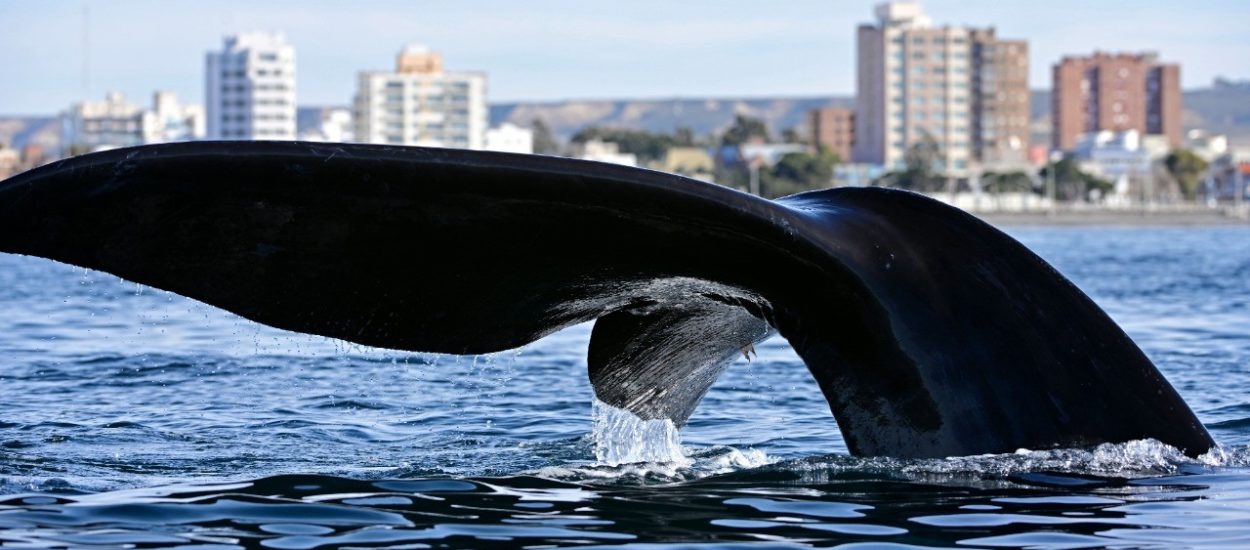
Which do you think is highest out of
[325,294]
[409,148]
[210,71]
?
[210,71]

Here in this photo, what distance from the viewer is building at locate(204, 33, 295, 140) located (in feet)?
646

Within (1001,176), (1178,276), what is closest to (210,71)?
(1001,176)

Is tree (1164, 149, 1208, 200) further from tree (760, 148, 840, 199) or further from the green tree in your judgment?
tree (760, 148, 840, 199)

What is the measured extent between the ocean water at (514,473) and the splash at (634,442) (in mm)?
14

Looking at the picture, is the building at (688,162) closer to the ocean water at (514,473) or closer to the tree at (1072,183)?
the tree at (1072,183)

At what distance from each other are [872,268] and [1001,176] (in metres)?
165

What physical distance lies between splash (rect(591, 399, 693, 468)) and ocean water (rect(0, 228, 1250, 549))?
0.6 inches

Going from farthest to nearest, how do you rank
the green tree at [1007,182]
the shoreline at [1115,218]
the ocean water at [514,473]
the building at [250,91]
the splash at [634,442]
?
1. the building at [250,91]
2. the green tree at [1007,182]
3. the shoreline at [1115,218]
4. the splash at [634,442]
5. the ocean water at [514,473]

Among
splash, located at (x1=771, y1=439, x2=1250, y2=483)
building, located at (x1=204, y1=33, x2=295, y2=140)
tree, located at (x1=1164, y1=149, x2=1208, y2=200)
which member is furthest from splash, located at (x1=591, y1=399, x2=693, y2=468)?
building, located at (x1=204, y1=33, x2=295, y2=140)

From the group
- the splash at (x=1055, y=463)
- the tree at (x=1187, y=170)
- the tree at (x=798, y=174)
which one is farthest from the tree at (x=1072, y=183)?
the splash at (x=1055, y=463)

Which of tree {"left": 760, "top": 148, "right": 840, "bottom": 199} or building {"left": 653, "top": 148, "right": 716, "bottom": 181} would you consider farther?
building {"left": 653, "top": 148, "right": 716, "bottom": 181}

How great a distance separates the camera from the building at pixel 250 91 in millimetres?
196875

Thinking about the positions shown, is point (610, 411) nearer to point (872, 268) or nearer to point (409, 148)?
point (872, 268)

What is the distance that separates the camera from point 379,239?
522 centimetres
